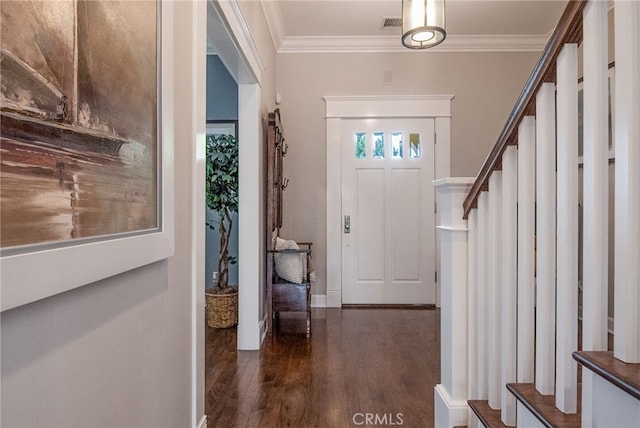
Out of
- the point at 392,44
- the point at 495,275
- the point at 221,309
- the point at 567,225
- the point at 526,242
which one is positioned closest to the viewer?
the point at 567,225

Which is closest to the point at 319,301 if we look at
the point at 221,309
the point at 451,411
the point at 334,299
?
the point at 334,299

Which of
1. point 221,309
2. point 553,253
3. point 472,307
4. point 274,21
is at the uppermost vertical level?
point 274,21

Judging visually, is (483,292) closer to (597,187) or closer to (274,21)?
(597,187)

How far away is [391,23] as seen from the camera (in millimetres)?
3762

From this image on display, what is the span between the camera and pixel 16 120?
60 cm

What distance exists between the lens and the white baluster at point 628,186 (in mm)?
790

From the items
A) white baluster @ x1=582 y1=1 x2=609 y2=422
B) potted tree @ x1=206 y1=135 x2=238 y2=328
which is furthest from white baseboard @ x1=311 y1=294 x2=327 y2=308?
white baluster @ x1=582 y1=1 x2=609 y2=422

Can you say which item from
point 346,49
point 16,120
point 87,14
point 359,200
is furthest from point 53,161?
point 346,49

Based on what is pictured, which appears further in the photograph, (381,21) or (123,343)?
(381,21)

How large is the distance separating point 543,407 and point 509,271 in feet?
1.39

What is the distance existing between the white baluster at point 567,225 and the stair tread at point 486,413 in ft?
1.23

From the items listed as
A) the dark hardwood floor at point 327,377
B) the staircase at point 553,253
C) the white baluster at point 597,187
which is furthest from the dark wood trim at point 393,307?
the white baluster at point 597,187

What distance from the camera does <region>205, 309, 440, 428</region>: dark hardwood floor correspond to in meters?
1.94

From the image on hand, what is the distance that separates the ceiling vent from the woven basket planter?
304 cm
